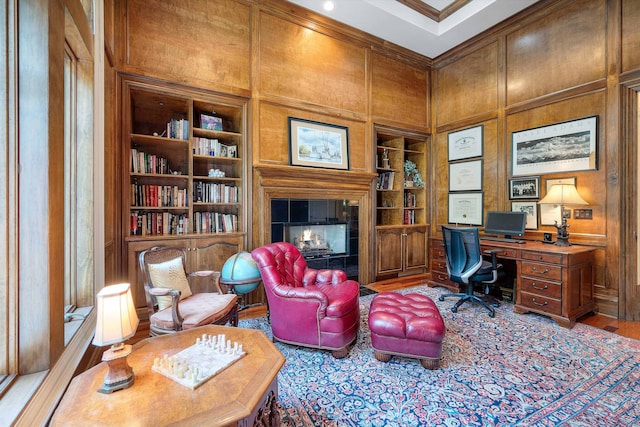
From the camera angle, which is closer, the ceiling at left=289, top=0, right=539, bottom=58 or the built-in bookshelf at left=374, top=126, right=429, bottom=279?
the ceiling at left=289, top=0, right=539, bottom=58

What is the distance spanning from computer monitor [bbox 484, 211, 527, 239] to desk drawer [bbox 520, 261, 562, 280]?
1.97ft

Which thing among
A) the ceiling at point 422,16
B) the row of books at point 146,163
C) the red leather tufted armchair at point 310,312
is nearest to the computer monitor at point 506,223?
the red leather tufted armchair at point 310,312

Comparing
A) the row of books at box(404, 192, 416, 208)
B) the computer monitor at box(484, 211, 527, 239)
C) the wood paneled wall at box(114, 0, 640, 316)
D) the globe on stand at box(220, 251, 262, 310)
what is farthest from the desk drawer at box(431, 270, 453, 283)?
the globe on stand at box(220, 251, 262, 310)

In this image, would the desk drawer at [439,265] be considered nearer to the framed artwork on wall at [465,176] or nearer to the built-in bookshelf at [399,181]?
the built-in bookshelf at [399,181]

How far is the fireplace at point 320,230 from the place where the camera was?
385cm

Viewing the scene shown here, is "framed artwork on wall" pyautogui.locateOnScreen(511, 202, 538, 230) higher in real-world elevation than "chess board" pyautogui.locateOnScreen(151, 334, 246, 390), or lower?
higher

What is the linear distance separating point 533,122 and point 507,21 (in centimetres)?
158

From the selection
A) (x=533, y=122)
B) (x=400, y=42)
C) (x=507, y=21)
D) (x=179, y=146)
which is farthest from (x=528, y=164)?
(x=179, y=146)

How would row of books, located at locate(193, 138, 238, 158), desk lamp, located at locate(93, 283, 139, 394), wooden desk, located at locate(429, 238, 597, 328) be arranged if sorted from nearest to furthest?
desk lamp, located at locate(93, 283, 139, 394)
wooden desk, located at locate(429, 238, 597, 328)
row of books, located at locate(193, 138, 238, 158)

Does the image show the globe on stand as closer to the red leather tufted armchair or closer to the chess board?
the red leather tufted armchair

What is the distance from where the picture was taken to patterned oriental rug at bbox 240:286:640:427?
1729 mm

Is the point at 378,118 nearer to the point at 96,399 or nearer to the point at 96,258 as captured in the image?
the point at 96,258

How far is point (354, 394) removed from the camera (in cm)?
194

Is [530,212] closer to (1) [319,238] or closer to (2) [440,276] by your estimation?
(2) [440,276]
